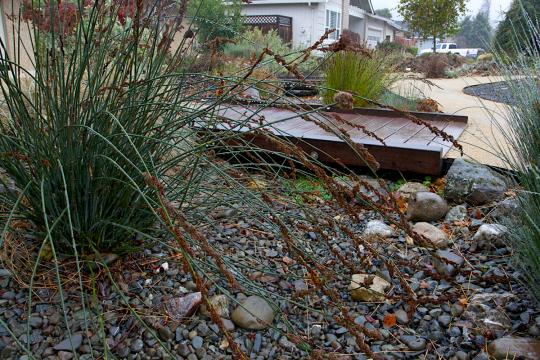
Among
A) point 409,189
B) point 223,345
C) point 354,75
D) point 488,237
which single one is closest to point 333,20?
point 354,75

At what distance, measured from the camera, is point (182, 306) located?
158 centimetres

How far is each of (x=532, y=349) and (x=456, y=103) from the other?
5.89m

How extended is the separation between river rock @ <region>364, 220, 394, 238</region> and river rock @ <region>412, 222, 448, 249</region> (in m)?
0.13

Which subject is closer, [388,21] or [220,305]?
[220,305]

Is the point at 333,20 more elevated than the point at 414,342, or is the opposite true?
the point at 333,20

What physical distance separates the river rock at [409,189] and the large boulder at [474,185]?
0.21 m

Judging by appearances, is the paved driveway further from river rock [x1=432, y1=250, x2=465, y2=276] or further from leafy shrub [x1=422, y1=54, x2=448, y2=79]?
leafy shrub [x1=422, y1=54, x2=448, y2=79]

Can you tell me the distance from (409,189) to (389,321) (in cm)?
140

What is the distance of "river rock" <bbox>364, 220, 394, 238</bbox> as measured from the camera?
2.25m

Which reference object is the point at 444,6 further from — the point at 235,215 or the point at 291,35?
the point at 235,215

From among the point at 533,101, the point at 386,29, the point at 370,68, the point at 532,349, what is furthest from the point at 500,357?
the point at 386,29

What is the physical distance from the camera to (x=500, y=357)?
4.69ft

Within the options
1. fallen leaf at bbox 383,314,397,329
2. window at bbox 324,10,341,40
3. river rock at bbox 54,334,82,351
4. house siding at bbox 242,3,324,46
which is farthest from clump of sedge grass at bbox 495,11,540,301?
window at bbox 324,10,341,40

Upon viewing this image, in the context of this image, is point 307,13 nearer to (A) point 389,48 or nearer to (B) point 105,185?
(A) point 389,48
